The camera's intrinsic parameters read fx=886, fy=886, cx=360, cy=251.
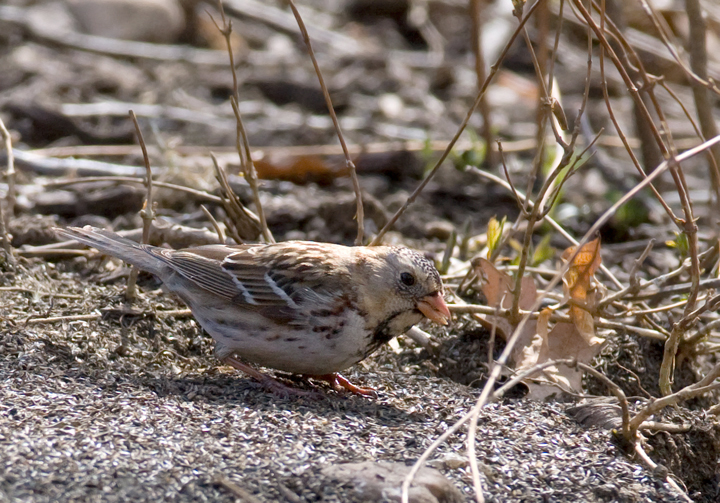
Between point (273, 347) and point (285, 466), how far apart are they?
0.92m

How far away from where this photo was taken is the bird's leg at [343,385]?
3.99 meters

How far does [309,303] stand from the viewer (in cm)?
399

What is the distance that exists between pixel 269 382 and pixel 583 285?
1.59 meters

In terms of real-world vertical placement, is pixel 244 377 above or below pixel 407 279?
below

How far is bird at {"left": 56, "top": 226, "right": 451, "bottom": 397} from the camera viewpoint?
3912mm

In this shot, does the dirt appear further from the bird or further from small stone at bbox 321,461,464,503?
the bird

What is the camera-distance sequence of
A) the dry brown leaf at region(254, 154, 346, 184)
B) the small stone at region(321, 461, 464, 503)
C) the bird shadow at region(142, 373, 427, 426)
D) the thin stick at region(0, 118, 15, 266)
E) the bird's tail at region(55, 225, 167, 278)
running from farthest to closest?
the dry brown leaf at region(254, 154, 346, 184) < the thin stick at region(0, 118, 15, 266) < the bird's tail at region(55, 225, 167, 278) < the bird shadow at region(142, 373, 427, 426) < the small stone at region(321, 461, 464, 503)

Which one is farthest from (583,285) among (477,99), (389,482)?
(389,482)

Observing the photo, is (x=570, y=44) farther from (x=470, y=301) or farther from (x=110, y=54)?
(x=470, y=301)

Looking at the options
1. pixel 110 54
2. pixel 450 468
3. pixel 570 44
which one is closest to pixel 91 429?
pixel 450 468

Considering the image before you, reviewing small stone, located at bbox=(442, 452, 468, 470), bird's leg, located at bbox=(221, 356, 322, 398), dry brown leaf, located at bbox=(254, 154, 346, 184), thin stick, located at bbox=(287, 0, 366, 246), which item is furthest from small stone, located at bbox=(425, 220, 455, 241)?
small stone, located at bbox=(442, 452, 468, 470)

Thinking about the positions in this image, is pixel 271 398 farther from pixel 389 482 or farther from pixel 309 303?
pixel 389 482

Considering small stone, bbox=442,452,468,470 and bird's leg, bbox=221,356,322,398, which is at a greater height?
small stone, bbox=442,452,468,470

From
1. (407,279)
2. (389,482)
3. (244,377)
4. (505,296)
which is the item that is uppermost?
(407,279)
